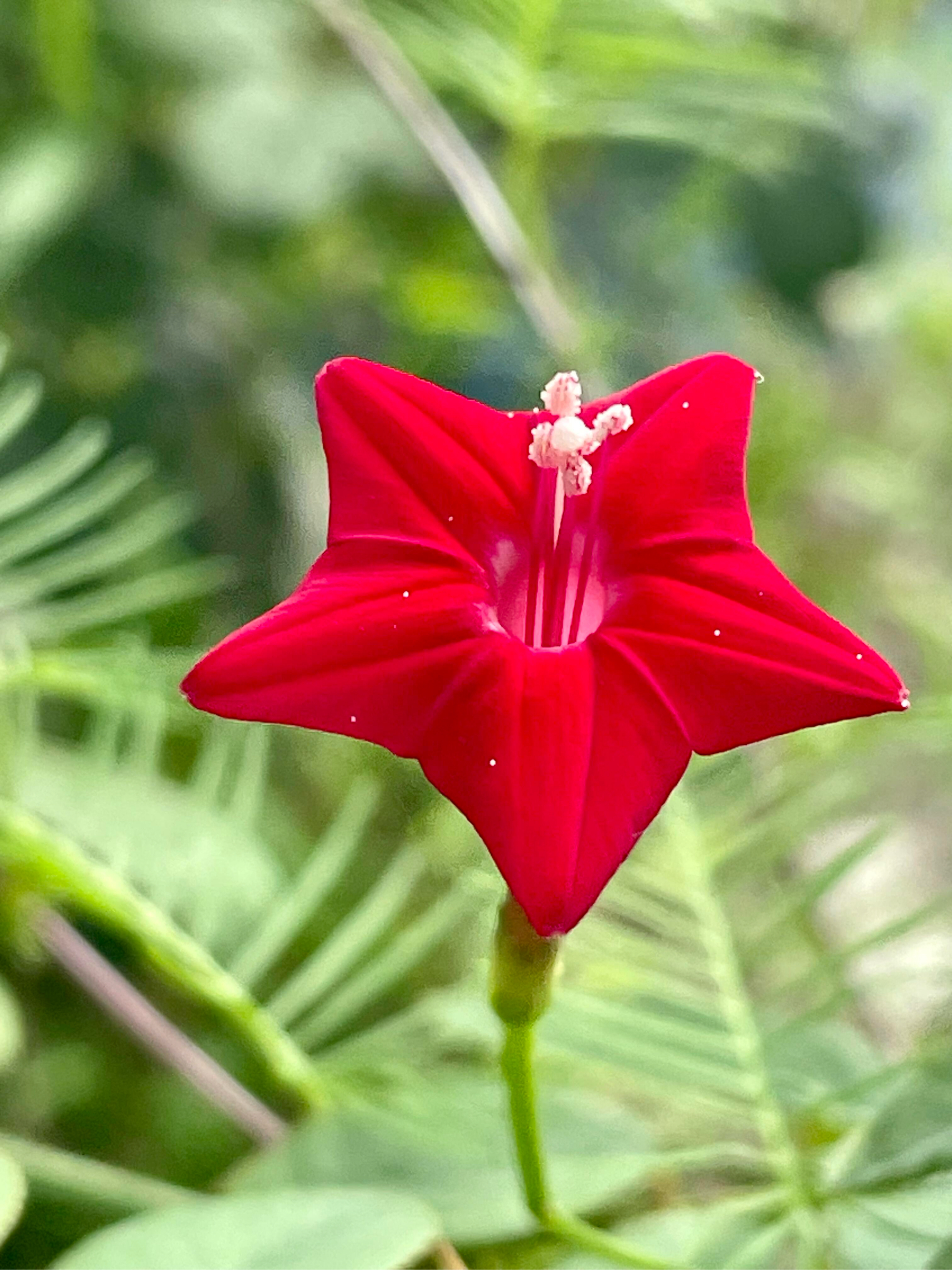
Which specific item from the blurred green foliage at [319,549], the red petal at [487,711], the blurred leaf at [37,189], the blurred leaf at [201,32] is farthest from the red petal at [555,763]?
the blurred leaf at [201,32]

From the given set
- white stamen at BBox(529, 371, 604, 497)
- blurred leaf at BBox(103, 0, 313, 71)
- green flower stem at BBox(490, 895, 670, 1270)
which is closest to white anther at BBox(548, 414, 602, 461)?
white stamen at BBox(529, 371, 604, 497)

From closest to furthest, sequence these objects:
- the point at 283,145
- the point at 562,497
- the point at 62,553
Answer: the point at 562,497 → the point at 62,553 → the point at 283,145

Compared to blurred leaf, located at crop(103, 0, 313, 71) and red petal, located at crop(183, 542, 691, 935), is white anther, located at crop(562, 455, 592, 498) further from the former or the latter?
blurred leaf, located at crop(103, 0, 313, 71)

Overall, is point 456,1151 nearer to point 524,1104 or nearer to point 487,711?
point 524,1104

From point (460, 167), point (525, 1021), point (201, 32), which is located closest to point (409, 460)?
point (525, 1021)

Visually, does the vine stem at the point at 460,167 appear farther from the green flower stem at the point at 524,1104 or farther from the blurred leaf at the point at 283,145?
the green flower stem at the point at 524,1104
